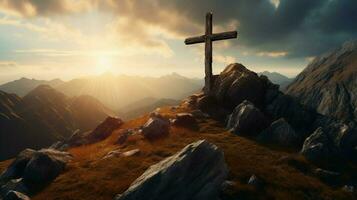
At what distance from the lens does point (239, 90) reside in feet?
180

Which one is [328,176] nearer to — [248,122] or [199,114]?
[248,122]

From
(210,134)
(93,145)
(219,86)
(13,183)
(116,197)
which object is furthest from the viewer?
(219,86)

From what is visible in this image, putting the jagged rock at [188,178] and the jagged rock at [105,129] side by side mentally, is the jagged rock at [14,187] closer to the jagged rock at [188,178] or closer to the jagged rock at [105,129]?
the jagged rock at [188,178]

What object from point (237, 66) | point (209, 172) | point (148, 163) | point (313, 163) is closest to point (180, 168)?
point (209, 172)

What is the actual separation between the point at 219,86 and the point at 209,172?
33072 mm

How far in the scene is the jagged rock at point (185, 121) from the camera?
47.7 m

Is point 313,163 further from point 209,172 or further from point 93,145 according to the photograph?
point 93,145

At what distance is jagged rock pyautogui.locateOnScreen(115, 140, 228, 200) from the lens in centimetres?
2516

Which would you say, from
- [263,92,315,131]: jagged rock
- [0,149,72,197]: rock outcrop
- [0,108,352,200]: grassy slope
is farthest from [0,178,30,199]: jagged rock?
[263,92,315,131]: jagged rock

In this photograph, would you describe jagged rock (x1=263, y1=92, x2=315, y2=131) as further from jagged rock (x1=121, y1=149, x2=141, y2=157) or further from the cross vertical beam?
jagged rock (x1=121, y1=149, x2=141, y2=157)

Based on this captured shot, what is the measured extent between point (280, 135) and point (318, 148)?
575cm

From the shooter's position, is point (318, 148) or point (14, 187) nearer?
point (14, 187)

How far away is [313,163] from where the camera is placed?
3481 cm

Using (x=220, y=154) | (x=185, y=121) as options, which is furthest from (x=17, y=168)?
(x=220, y=154)
